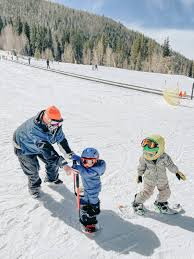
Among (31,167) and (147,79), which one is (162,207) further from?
(147,79)

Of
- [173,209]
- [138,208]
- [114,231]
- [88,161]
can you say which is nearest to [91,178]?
[88,161]

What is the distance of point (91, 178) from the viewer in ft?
16.5

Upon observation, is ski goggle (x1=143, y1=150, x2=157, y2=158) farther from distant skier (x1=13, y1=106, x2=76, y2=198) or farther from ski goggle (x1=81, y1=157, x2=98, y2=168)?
distant skier (x1=13, y1=106, x2=76, y2=198)

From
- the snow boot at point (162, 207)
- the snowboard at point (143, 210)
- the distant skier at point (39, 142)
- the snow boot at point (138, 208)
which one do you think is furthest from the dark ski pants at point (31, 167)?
the snow boot at point (162, 207)

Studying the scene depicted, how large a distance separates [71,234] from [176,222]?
6.45 feet

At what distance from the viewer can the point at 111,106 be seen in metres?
17.9

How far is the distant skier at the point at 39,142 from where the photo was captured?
5.35m

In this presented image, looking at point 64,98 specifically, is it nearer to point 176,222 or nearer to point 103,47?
point 176,222

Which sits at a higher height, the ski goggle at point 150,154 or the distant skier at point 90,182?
the ski goggle at point 150,154

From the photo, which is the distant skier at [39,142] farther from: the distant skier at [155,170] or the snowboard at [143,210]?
the snowboard at [143,210]

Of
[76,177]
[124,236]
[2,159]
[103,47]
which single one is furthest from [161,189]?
[103,47]

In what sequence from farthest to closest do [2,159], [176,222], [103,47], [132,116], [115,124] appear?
[103,47] → [132,116] → [115,124] → [2,159] → [176,222]

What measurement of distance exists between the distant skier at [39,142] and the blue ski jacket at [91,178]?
0.71 ft

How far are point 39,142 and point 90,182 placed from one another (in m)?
1.12
